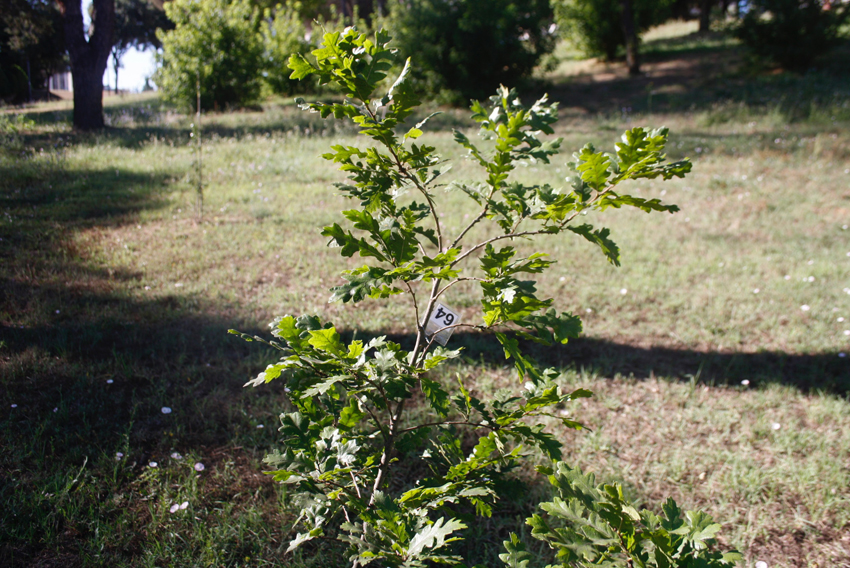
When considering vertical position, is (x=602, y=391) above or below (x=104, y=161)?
below

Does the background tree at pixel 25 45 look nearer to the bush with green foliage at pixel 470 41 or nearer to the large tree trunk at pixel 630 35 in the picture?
the bush with green foliage at pixel 470 41

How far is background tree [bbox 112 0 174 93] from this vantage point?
2647 centimetres

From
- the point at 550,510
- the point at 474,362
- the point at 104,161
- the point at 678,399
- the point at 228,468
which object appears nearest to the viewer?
the point at 550,510

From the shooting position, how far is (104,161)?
7121 mm

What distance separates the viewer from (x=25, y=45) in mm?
13055

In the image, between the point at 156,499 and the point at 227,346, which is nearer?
the point at 156,499

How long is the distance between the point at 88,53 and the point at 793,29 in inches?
599

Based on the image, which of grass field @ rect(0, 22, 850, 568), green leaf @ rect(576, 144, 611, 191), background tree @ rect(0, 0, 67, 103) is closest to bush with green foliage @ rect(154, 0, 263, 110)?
background tree @ rect(0, 0, 67, 103)

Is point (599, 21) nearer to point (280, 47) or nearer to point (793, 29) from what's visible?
point (793, 29)

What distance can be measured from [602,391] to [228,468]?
87.7 inches

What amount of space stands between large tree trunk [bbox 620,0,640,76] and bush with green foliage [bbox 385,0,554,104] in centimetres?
204

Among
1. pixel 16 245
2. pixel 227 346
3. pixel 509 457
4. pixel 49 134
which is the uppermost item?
pixel 49 134

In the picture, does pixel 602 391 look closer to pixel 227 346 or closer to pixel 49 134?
pixel 227 346

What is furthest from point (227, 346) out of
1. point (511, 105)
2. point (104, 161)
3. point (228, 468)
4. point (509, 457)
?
point (104, 161)
